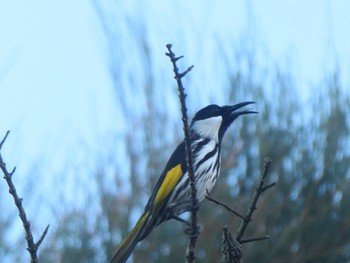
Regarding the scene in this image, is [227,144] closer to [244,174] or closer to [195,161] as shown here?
[244,174]

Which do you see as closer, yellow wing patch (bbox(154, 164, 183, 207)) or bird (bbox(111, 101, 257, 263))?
bird (bbox(111, 101, 257, 263))

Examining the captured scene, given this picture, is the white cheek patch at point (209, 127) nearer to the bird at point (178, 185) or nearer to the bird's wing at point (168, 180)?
the bird at point (178, 185)

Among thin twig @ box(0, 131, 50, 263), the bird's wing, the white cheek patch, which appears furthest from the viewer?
the white cheek patch

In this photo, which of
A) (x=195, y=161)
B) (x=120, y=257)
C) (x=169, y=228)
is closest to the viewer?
(x=120, y=257)

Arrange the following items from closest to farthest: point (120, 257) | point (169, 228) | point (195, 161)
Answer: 1. point (120, 257)
2. point (195, 161)
3. point (169, 228)

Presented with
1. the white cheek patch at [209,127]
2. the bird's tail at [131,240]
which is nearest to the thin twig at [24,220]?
the bird's tail at [131,240]

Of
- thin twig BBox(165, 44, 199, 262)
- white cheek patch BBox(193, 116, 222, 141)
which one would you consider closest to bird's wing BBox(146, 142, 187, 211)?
white cheek patch BBox(193, 116, 222, 141)

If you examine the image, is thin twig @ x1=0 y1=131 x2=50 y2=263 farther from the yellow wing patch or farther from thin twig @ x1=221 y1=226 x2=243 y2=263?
the yellow wing patch

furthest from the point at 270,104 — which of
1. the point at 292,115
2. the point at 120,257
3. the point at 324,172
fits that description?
the point at 120,257

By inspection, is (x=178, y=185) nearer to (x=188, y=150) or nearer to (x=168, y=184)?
(x=168, y=184)

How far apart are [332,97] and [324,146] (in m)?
0.31

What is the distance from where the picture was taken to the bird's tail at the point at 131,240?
11.3 feet

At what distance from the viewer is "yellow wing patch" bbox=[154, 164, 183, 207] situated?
154 inches

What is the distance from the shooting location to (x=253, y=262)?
621 centimetres
